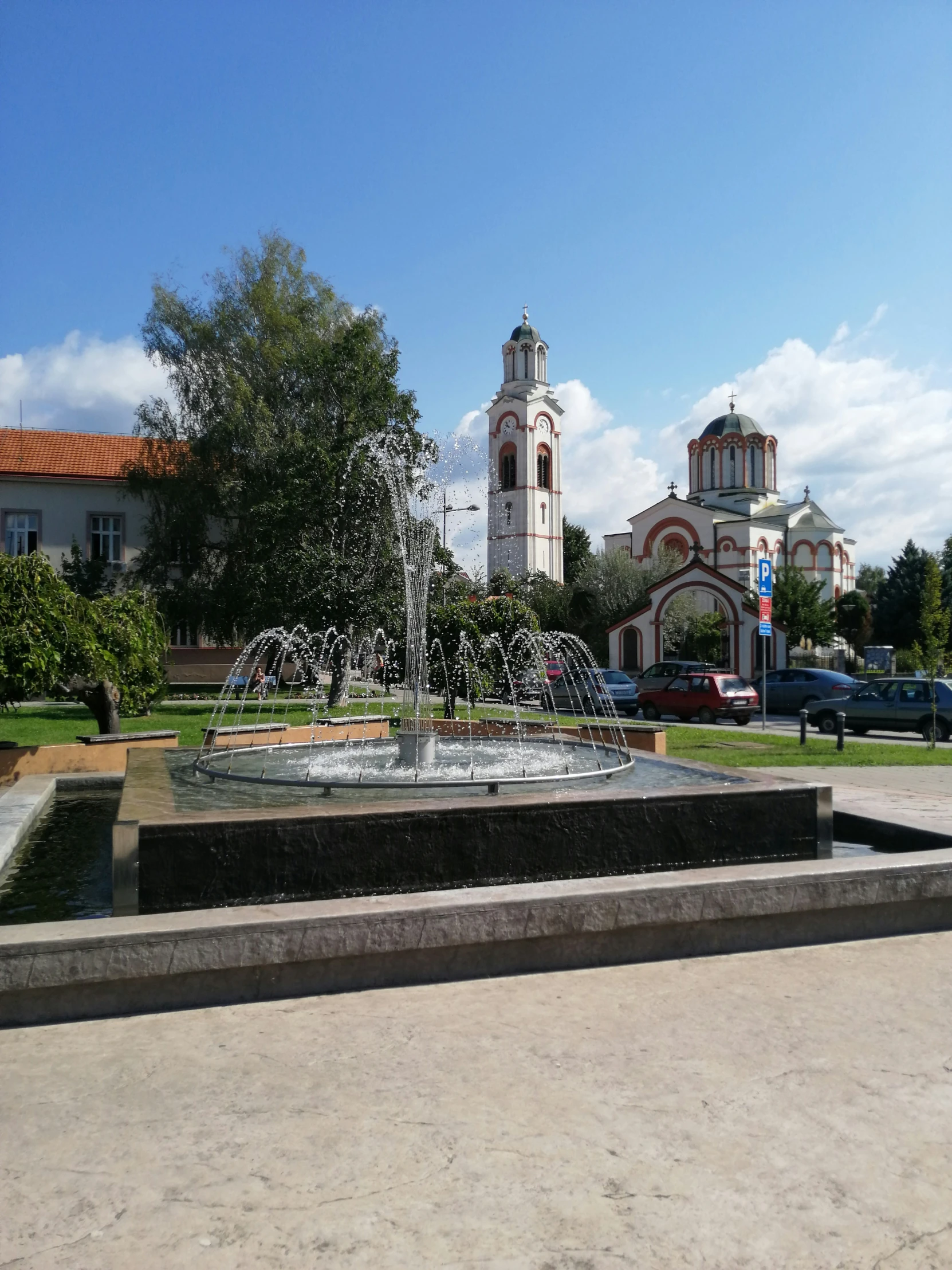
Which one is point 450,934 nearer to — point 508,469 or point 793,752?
point 793,752

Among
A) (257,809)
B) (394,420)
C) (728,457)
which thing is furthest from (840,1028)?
(728,457)

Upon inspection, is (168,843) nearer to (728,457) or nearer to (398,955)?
(398,955)

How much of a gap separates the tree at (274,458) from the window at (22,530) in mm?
8424

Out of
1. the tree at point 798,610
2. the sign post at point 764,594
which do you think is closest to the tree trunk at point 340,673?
the sign post at point 764,594

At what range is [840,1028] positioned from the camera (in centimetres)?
385

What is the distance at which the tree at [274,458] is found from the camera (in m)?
26.3

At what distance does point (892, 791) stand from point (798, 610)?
44.5 meters

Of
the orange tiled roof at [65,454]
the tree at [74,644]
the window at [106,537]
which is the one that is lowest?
the tree at [74,644]

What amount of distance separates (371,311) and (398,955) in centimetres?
3049

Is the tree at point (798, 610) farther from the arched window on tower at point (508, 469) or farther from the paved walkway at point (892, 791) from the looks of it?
the paved walkway at point (892, 791)

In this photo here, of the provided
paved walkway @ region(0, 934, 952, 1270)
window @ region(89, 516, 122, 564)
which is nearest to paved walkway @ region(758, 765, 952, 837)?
paved walkway @ region(0, 934, 952, 1270)

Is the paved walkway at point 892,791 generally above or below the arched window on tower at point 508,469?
below

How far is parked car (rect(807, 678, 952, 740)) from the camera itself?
69.2 feet

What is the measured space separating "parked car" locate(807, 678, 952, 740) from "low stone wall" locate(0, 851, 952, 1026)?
17075 mm
